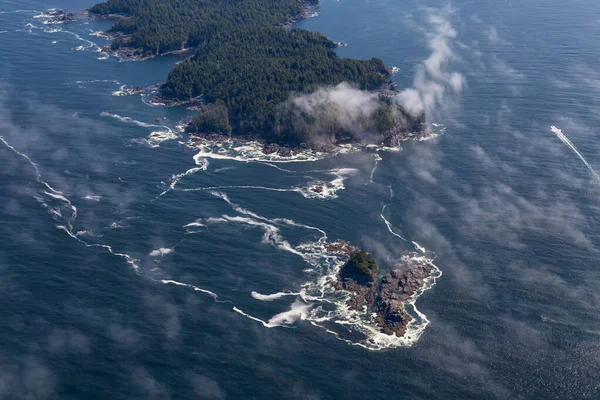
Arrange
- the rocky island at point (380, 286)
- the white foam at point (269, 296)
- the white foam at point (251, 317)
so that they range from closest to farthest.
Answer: the white foam at point (251, 317) → the rocky island at point (380, 286) → the white foam at point (269, 296)

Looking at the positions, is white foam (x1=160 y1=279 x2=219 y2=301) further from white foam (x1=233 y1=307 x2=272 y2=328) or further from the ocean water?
white foam (x1=233 y1=307 x2=272 y2=328)

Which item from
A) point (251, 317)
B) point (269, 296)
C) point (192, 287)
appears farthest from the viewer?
point (192, 287)

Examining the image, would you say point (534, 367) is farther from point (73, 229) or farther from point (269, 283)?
point (73, 229)

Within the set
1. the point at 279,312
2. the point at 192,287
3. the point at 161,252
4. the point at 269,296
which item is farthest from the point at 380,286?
the point at 161,252

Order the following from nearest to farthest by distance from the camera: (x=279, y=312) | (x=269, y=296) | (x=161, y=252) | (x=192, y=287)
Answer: (x=279, y=312) < (x=269, y=296) < (x=192, y=287) < (x=161, y=252)

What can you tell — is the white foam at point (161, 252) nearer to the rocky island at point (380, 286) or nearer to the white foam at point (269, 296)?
the white foam at point (269, 296)

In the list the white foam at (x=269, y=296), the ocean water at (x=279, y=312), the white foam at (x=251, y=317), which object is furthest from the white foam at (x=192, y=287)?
the white foam at (x=269, y=296)

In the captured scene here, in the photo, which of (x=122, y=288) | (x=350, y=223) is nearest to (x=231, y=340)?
(x=122, y=288)

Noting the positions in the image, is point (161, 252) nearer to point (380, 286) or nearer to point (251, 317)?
point (251, 317)
